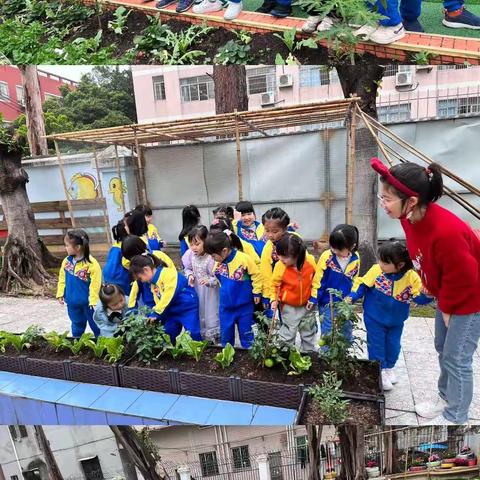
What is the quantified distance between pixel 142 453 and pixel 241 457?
0.55 m

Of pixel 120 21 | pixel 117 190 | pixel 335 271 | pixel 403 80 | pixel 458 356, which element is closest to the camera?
pixel 458 356

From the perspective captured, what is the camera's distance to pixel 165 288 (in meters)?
2.99

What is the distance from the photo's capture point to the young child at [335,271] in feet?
8.82

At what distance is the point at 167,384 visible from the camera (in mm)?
2842

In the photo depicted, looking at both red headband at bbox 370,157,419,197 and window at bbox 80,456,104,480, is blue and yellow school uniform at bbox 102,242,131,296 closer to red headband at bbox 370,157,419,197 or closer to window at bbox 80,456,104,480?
window at bbox 80,456,104,480

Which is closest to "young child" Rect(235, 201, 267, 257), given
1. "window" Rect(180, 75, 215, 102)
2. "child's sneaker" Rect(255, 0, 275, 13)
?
"child's sneaker" Rect(255, 0, 275, 13)

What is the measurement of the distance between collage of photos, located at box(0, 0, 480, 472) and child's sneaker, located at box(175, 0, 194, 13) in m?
0.01

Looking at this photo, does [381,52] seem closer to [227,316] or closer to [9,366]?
[227,316]

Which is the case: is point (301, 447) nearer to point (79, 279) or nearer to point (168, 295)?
point (168, 295)

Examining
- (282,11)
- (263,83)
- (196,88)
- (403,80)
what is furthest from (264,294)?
(263,83)

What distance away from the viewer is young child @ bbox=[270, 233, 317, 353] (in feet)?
8.76

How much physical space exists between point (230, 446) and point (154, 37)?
354 centimetres

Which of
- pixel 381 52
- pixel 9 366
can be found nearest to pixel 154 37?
pixel 381 52

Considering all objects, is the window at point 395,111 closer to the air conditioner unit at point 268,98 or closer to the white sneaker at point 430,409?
the air conditioner unit at point 268,98
